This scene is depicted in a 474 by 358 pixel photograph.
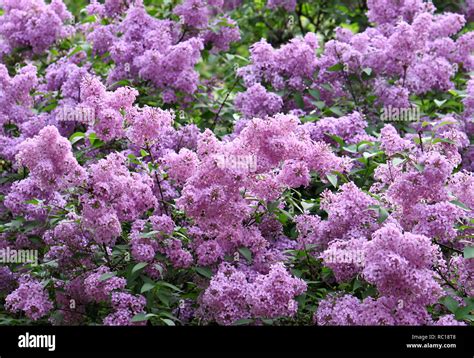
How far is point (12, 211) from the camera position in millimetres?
5430

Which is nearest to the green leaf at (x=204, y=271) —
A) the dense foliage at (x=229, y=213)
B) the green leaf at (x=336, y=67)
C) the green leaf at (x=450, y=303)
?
the dense foliage at (x=229, y=213)

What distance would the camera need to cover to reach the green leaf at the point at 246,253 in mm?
4762

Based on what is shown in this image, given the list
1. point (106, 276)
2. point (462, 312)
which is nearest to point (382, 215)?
point (462, 312)

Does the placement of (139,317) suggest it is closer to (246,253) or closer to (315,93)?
(246,253)

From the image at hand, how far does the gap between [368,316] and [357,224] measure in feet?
2.23

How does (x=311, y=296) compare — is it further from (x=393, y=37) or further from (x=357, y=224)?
(x=393, y=37)

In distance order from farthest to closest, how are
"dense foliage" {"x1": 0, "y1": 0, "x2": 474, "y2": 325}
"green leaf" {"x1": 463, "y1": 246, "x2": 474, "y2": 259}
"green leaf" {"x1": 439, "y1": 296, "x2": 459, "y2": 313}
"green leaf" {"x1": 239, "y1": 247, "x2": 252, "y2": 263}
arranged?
"green leaf" {"x1": 239, "y1": 247, "x2": 252, "y2": 263}, "dense foliage" {"x1": 0, "y1": 0, "x2": 474, "y2": 325}, "green leaf" {"x1": 439, "y1": 296, "x2": 459, "y2": 313}, "green leaf" {"x1": 463, "y1": 246, "x2": 474, "y2": 259}

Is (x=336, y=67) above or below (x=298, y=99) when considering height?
above

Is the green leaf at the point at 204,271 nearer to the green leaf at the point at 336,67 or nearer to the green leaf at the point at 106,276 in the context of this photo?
the green leaf at the point at 106,276

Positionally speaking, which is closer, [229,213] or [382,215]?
[382,215]

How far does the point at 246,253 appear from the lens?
4.79 m

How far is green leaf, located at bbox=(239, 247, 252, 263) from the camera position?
4.76m

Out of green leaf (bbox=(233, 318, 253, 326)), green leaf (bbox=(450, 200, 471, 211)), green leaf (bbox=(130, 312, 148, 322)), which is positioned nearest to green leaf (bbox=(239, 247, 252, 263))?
green leaf (bbox=(233, 318, 253, 326))

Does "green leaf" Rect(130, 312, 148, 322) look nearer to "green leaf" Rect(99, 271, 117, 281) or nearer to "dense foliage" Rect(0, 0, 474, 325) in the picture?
"dense foliage" Rect(0, 0, 474, 325)
